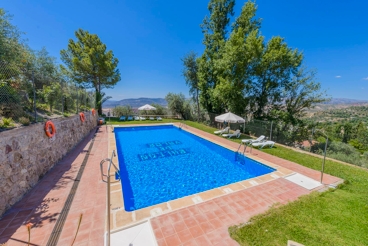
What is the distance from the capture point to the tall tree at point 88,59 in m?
17.6

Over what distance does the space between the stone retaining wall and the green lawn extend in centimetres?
533

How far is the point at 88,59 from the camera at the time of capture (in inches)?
683

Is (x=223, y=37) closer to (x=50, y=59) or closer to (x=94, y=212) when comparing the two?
(x=50, y=59)

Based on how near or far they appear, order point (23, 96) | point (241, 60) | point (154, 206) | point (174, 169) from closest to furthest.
A: point (154, 206)
point (23, 96)
point (174, 169)
point (241, 60)

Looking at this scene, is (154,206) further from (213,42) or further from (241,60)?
(213,42)

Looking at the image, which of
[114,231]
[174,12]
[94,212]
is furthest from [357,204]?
[174,12]

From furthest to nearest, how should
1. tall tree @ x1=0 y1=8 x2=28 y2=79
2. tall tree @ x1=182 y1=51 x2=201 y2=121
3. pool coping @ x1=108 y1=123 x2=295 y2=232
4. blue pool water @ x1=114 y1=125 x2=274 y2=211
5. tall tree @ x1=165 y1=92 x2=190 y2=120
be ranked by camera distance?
tall tree @ x1=165 y1=92 x2=190 y2=120
tall tree @ x1=182 y1=51 x2=201 y2=121
blue pool water @ x1=114 y1=125 x2=274 y2=211
tall tree @ x1=0 y1=8 x2=28 y2=79
pool coping @ x1=108 y1=123 x2=295 y2=232

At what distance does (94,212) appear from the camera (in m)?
3.46

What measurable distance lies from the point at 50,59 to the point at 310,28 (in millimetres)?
24099

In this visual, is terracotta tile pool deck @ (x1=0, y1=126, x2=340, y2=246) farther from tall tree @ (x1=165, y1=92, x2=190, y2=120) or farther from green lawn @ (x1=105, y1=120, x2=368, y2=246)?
tall tree @ (x1=165, y1=92, x2=190, y2=120)

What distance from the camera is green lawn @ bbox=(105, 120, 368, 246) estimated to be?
282cm

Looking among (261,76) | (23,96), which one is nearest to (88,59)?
(23,96)

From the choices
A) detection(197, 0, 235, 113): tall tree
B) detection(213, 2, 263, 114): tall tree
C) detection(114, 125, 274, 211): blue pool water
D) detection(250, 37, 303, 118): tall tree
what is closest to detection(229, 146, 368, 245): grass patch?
detection(114, 125, 274, 211): blue pool water

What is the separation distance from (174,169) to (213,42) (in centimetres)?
1455
